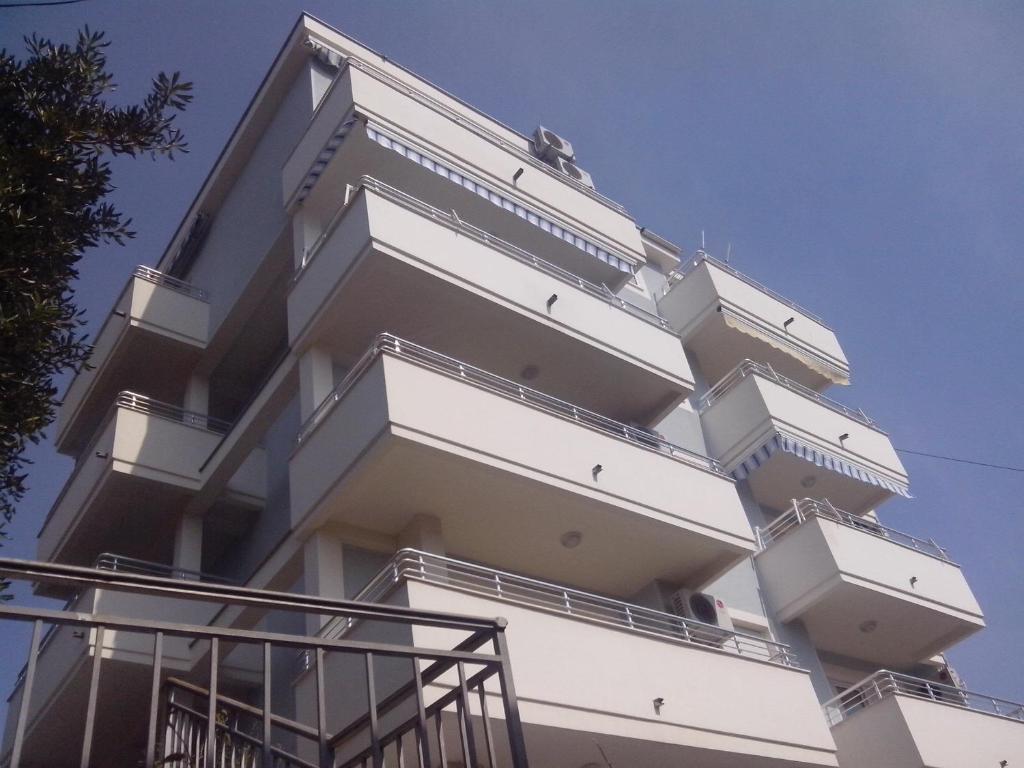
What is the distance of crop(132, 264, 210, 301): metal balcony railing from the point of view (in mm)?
18047

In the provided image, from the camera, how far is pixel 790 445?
60.5 feet

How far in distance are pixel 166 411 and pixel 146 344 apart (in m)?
1.25

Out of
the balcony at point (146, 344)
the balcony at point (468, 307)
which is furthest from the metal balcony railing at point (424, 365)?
the balcony at point (146, 344)

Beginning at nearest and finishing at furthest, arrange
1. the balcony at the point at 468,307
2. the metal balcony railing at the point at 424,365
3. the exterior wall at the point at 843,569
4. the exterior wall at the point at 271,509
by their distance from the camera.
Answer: the metal balcony railing at the point at 424,365
the balcony at the point at 468,307
the exterior wall at the point at 271,509
the exterior wall at the point at 843,569

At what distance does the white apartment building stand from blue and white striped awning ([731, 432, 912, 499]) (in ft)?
0.24

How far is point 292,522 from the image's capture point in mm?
12680

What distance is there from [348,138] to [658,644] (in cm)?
912

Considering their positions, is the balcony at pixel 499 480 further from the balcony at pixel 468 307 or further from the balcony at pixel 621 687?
the balcony at pixel 621 687

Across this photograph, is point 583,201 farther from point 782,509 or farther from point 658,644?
point 658,644

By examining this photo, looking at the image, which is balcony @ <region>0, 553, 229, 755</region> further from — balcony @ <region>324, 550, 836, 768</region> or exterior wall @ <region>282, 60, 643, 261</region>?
exterior wall @ <region>282, 60, 643, 261</region>

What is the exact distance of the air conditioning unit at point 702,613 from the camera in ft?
47.1

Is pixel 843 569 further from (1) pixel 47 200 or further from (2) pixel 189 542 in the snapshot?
(1) pixel 47 200

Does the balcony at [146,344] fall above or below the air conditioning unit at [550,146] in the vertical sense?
below

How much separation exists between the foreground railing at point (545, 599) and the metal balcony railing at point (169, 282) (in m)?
8.84
